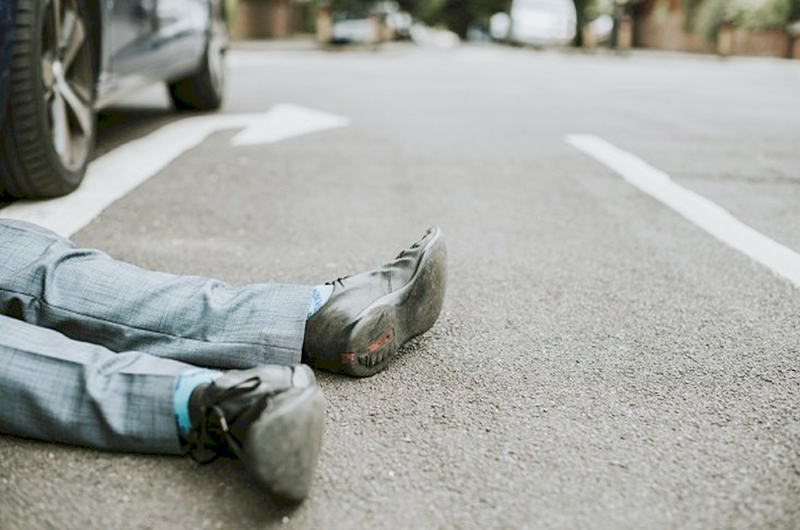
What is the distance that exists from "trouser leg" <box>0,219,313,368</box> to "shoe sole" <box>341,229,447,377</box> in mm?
143

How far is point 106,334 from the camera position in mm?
2127

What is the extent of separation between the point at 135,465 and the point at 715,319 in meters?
1.76

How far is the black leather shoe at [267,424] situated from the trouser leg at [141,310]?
316mm

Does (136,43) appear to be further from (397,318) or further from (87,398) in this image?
(87,398)

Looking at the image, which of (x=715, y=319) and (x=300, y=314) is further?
(x=715, y=319)

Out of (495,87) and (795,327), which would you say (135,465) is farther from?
(495,87)

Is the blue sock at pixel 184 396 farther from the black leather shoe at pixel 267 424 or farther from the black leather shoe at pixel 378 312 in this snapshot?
the black leather shoe at pixel 378 312

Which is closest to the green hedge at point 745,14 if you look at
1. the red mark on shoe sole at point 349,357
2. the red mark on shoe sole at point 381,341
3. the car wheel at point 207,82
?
the car wheel at point 207,82

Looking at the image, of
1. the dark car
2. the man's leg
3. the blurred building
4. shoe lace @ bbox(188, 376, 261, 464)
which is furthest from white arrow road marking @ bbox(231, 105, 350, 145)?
the blurred building

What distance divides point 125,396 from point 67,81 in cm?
260

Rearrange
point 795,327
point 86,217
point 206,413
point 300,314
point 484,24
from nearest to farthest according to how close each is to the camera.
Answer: point 206,413 < point 300,314 < point 795,327 < point 86,217 < point 484,24

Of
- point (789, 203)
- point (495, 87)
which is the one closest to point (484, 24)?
point (495, 87)

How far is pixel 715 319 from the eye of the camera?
9.13 feet

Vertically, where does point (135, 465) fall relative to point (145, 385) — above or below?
below
